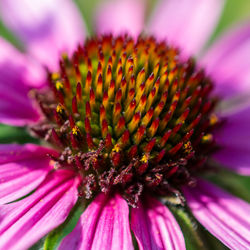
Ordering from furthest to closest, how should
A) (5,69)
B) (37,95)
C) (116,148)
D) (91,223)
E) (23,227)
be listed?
(5,69) → (37,95) → (116,148) → (91,223) → (23,227)

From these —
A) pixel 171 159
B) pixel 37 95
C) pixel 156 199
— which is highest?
pixel 37 95

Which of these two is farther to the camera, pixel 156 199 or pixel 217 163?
pixel 217 163

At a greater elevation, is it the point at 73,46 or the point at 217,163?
the point at 73,46

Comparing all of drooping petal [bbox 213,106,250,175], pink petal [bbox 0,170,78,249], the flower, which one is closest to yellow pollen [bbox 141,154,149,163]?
the flower

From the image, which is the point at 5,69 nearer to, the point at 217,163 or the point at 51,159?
the point at 51,159

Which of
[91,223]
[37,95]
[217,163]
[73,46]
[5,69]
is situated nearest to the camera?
[91,223]

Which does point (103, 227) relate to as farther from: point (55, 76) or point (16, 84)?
point (16, 84)

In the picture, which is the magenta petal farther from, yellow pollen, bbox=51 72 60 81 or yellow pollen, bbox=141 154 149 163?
yellow pollen, bbox=51 72 60 81

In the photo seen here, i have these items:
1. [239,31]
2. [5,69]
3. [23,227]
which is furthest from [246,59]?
[23,227]
